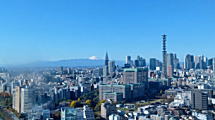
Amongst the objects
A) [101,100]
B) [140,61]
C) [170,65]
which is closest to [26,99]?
[101,100]

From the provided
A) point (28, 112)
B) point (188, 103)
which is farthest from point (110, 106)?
point (188, 103)

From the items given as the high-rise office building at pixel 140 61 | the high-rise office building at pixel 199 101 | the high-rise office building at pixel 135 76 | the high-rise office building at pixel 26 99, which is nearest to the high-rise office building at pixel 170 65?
the high-rise office building at pixel 140 61

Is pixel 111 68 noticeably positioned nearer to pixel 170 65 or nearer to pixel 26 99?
pixel 170 65

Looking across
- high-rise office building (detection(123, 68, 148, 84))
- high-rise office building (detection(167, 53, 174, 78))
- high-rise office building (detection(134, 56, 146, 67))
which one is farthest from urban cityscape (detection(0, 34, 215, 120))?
high-rise office building (detection(134, 56, 146, 67))

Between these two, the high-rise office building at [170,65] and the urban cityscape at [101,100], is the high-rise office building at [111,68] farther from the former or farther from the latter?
the urban cityscape at [101,100]

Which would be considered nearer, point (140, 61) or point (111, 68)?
point (111, 68)

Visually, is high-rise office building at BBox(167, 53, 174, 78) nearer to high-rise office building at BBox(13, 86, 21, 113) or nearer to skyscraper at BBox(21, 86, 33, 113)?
high-rise office building at BBox(13, 86, 21, 113)

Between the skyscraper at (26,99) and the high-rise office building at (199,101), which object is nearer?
the skyscraper at (26,99)

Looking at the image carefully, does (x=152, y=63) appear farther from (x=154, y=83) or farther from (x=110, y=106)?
(x=110, y=106)
